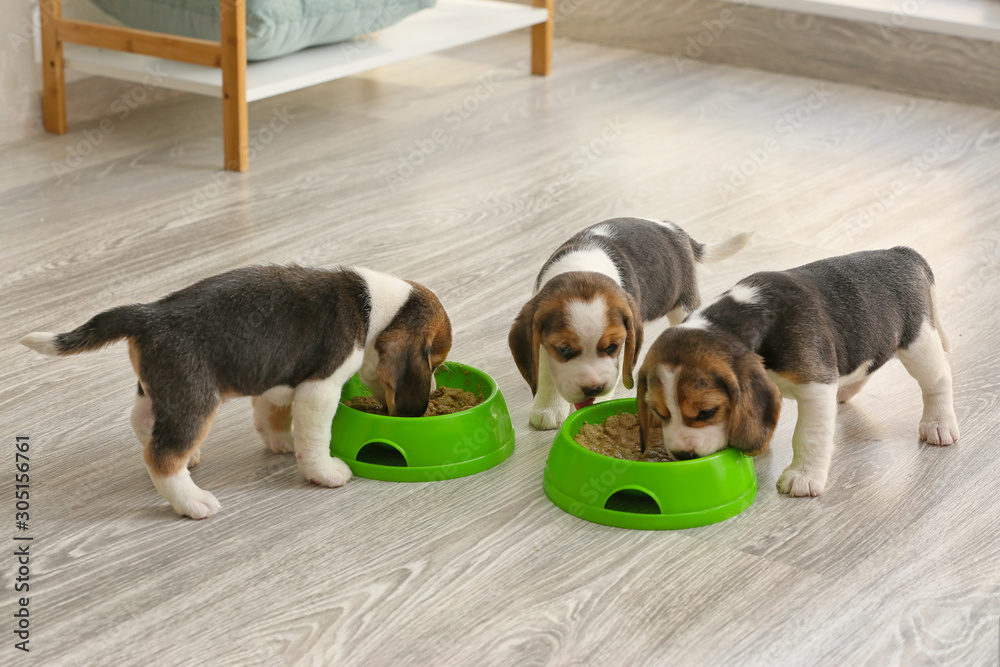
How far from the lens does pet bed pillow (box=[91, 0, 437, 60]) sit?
425 centimetres

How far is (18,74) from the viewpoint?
452cm

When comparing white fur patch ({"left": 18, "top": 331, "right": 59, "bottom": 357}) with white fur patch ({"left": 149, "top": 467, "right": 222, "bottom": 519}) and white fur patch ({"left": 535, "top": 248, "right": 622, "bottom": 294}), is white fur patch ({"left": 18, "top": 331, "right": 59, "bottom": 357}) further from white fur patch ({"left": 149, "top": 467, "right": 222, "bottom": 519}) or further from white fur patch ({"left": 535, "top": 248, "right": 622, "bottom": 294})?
white fur patch ({"left": 535, "top": 248, "right": 622, "bottom": 294})

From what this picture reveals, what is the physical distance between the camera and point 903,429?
2607mm

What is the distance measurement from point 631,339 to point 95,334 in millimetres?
1031

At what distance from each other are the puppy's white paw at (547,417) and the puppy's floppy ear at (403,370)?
0.38m

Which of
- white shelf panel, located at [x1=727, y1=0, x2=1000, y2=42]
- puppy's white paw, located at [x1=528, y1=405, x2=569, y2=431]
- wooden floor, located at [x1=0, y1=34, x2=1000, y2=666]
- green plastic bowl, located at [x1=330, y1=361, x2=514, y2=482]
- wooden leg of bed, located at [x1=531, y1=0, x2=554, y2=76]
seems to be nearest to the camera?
wooden floor, located at [x1=0, y1=34, x2=1000, y2=666]

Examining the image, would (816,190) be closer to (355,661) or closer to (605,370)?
(605,370)

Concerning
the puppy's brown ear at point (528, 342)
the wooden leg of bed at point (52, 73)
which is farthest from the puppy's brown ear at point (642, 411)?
the wooden leg of bed at point (52, 73)

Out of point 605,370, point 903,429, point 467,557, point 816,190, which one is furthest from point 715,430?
point 816,190

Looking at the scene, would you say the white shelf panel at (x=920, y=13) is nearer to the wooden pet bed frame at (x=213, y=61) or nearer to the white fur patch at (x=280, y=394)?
the wooden pet bed frame at (x=213, y=61)

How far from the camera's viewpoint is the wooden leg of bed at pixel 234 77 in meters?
4.08

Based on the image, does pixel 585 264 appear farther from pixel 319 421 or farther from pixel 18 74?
pixel 18 74

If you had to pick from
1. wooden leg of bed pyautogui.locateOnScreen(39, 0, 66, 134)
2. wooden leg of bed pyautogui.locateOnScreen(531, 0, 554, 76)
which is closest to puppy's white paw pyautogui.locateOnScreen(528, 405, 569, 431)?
wooden leg of bed pyautogui.locateOnScreen(39, 0, 66, 134)

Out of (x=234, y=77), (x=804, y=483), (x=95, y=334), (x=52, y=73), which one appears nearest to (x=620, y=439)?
(x=804, y=483)
